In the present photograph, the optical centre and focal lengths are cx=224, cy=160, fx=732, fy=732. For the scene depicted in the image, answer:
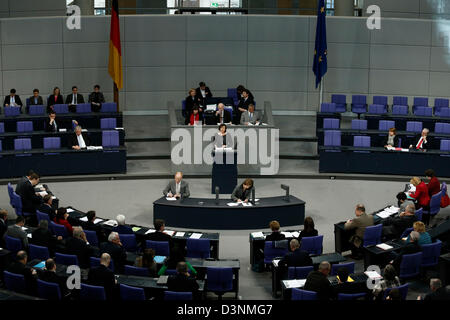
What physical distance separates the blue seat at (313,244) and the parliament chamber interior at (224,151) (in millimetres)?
24

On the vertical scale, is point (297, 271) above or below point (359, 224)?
below

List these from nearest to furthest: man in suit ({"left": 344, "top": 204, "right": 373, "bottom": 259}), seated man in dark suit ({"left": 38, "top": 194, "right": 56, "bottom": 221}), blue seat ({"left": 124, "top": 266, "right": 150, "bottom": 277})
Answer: blue seat ({"left": 124, "top": 266, "right": 150, "bottom": 277}) → man in suit ({"left": 344, "top": 204, "right": 373, "bottom": 259}) → seated man in dark suit ({"left": 38, "top": 194, "right": 56, "bottom": 221})


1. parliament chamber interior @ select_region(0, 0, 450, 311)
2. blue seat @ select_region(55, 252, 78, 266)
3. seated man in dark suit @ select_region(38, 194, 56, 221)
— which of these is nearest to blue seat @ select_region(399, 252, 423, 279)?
parliament chamber interior @ select_region(0, 0, 450, 311)

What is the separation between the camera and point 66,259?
11.2m

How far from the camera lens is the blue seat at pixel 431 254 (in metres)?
12.0

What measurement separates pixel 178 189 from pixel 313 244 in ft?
11.7

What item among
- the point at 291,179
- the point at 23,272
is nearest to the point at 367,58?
the point at 291,179

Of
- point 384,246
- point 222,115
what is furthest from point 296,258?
point 222,115

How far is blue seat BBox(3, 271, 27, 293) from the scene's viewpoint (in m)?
10.2

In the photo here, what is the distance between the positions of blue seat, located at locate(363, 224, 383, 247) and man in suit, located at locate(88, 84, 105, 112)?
10.2 metres

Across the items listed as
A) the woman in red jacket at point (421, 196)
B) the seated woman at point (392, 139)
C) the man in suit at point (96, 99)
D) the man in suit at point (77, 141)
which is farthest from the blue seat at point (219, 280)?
the man in suit at point (96, 99)

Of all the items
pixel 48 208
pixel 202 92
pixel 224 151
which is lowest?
pixel 48 208

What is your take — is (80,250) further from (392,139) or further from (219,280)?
(392,139)

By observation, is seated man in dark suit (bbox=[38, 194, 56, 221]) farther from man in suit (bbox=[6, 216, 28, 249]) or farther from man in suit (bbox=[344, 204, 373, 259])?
man in suit (bbox=[344, 204, 373, 259])
